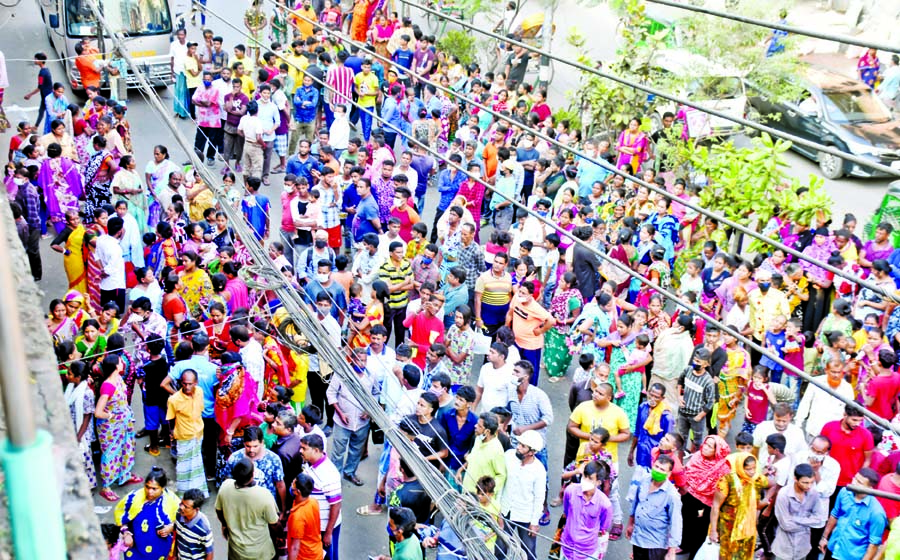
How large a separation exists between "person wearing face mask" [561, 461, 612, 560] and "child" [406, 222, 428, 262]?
3.80 m

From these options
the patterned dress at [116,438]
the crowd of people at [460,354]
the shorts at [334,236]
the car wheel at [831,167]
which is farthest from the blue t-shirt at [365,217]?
the car wheel at [831,167]

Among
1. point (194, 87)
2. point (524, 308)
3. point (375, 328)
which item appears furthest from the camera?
point (194, 87)

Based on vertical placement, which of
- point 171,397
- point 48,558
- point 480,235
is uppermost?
point 48,558

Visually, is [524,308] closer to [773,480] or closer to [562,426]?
[562,426]

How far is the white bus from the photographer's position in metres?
17.8

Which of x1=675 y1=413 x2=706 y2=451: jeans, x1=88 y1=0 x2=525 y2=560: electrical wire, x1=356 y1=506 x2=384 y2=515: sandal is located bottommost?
x1=356 y1=506 x2=384 y2=515: sandal

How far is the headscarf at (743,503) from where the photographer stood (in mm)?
7941

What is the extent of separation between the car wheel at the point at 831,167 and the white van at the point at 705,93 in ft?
4.90

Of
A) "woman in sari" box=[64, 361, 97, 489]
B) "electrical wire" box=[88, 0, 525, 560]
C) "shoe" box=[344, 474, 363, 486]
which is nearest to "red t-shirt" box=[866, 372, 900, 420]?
"electrical wire" box=[88, 0, 525, 560]

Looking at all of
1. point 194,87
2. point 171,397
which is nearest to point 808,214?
point 171,397

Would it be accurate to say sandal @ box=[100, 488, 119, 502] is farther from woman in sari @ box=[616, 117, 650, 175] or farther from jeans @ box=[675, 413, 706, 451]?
woman in sari @ box=[616, 117, 650, 175]

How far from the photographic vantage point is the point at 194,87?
54.6ft

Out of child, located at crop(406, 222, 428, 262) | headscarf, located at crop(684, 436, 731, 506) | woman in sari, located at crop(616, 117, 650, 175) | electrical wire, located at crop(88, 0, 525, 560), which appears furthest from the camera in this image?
woman in sari, located at crop(616, 117, 650, 175)

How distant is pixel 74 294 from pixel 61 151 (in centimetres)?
373
